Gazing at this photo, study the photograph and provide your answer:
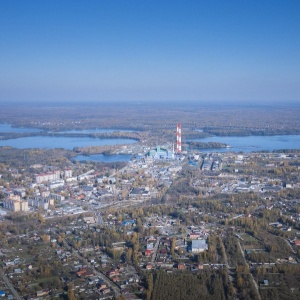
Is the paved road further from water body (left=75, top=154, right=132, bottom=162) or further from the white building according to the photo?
water body (left=75, top=154, right=132, bottom=162)

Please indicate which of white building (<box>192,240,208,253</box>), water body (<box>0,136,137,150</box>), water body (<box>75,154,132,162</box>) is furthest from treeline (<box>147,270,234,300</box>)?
water body (<box>0,136,137,150</box>)

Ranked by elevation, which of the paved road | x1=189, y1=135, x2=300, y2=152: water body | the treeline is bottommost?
the paved road

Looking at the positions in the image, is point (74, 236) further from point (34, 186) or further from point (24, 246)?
point (34, 186)

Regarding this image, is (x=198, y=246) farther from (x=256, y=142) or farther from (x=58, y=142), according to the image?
(x=58, y=142)

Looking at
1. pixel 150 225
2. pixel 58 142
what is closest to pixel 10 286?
pixel 150 225

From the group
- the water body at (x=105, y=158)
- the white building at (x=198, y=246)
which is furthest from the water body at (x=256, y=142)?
the white building at (x=198, y=246)

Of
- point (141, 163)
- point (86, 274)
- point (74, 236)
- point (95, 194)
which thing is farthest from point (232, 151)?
point (86, 274)

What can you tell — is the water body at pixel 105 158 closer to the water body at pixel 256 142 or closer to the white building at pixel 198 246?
the water body at pixel 256 142

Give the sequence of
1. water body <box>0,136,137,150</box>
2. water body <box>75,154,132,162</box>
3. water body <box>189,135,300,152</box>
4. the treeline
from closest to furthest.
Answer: the treeline → water body <box>75,154,132,162</box> → water body <box>189,135,300,152</box> → water body <box>0,136,137,150</box>
